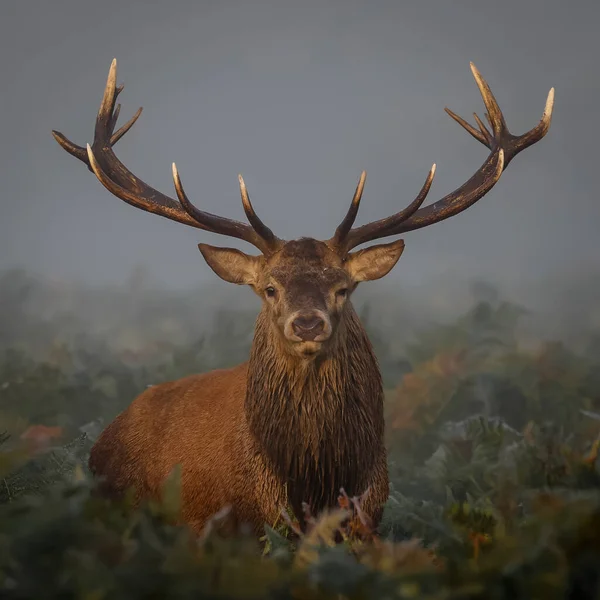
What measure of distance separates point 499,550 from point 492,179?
377 cm

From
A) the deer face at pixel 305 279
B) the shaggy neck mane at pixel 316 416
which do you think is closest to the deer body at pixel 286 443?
the shaggy neck mane at pixel 316 416

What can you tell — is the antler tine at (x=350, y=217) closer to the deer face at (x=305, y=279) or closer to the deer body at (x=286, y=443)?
the deer face at (x=305, y=279)

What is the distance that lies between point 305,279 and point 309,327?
335mm

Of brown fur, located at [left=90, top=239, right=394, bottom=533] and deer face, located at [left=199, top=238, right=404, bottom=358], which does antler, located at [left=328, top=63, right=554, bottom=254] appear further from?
brown fur, located at [left=90, top=239, right=394, bottom=533]

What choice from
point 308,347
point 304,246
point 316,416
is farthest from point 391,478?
point 308,347

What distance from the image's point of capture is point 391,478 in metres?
6.53

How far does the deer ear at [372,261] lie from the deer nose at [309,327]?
67 centimetres

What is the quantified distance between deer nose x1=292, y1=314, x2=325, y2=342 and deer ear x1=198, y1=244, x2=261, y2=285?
2.55 ft

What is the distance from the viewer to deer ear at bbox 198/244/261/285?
4539 mm

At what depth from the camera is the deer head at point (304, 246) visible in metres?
3.97

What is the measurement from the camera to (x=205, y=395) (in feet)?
15.9

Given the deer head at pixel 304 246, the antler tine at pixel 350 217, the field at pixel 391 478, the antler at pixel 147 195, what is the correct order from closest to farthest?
the field at pixel 391 478
the deer head at pixel 304 246
the antler tine at pixel 350 217
the antler at pixel 147 195

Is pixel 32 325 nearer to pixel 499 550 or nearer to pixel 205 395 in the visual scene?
pixel 205 395

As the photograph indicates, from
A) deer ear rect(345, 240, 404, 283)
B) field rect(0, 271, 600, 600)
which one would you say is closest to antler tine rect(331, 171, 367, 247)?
deer ear rect(345, 240, 404, 283)
